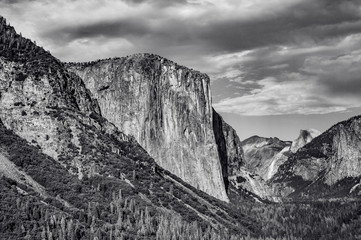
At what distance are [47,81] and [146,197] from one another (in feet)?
168

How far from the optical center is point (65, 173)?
151625 millimetres

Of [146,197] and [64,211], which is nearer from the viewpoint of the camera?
[64,211]

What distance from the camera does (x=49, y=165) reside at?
493ft

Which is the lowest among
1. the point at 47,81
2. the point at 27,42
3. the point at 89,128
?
the point at 89,128

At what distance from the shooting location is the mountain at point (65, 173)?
407ft

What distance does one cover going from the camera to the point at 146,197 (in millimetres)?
170750

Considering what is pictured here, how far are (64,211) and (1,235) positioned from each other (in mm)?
26498

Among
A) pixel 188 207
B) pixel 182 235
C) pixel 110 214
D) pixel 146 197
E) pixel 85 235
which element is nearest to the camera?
pixel 85 235

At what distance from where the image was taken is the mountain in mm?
124000

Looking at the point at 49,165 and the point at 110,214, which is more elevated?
the point at 49,165

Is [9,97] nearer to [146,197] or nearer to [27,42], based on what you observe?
[27,42]

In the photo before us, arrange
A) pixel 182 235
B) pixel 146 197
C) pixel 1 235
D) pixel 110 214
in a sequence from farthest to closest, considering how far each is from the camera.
Answer: pixel 146 197
pixel 182 235
pixel 110 214
pixel 1 235

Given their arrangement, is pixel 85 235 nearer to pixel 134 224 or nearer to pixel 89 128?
pixel 134 224

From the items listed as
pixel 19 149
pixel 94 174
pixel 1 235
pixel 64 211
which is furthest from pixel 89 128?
pixel 1 235
